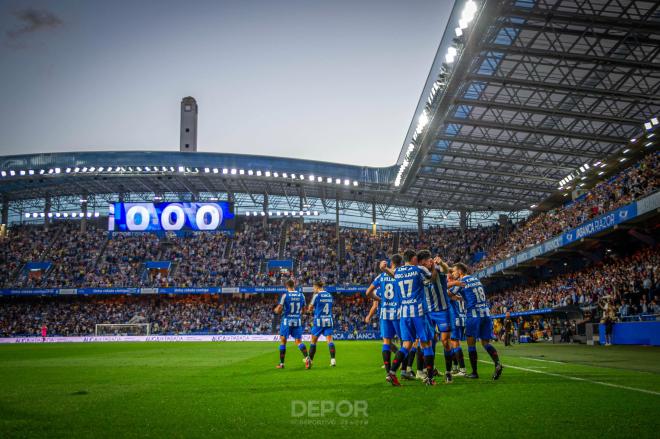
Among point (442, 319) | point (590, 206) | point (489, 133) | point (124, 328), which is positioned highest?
point (489, 133)

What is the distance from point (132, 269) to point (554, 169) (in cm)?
4058

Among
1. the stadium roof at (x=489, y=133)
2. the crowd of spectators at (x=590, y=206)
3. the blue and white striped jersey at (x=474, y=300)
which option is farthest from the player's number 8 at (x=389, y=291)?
the crowd of spectators at (x=590, y=206)

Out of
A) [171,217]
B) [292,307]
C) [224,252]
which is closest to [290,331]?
[292,307]

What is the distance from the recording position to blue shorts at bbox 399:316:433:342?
9.72 metres

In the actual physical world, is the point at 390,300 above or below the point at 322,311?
above

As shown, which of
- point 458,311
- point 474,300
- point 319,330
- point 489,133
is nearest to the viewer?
point 474,300

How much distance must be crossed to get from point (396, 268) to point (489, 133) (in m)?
25.7

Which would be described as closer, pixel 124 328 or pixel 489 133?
pixel 489 133

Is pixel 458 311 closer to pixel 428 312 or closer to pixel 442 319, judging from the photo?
pixel 442 319

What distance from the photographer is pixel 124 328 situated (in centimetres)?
4884

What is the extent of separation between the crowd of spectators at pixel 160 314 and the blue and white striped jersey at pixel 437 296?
39862 millimetres

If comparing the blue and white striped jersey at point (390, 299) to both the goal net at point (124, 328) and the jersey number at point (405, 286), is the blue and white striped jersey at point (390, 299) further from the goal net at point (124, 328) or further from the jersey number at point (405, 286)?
the goal net at point (124, 328)

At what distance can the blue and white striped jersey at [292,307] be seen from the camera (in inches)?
585

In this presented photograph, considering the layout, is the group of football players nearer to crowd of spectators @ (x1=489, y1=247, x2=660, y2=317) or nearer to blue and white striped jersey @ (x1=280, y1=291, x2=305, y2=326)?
blue and white striped jersey @ (x1=280, y1=291, x2=305, y2=326)
